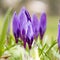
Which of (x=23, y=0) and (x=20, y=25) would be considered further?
(x=23, y=0)

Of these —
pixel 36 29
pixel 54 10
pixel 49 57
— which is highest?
pixel 54 10

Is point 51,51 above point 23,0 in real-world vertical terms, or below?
below

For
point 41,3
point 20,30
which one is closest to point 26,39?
point 20,30

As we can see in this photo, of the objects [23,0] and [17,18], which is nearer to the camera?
[17,18]

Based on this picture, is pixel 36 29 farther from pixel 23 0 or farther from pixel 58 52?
pixel 23 0

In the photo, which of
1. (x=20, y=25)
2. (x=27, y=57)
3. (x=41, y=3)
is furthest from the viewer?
(x=41, y=3)

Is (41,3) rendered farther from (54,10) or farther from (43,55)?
(43,55)

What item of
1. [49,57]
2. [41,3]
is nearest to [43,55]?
[49,57]

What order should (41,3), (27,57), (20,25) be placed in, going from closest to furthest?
(27,57) < (20,25) < (41,3)

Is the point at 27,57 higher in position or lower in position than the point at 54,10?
lower
